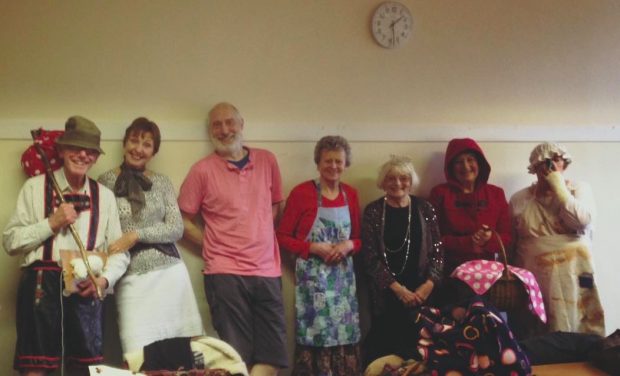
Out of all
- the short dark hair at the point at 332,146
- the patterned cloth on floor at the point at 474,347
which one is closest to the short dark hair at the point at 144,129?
the short dark hair at the point at 332,146

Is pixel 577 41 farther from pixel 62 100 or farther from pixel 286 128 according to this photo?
pixel 62 100

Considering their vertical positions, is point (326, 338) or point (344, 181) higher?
point (344, 181)

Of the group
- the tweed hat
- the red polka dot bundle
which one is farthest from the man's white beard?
the red polka dot bundle

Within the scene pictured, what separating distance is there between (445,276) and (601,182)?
54.6 inches

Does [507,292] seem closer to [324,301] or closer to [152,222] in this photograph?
[324,301]

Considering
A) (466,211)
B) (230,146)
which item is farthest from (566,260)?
(230,146)

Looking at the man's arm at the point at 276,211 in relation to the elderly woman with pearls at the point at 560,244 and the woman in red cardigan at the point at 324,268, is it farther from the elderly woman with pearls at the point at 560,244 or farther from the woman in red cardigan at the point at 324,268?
the elderly woman with pearls at the point at 560,244

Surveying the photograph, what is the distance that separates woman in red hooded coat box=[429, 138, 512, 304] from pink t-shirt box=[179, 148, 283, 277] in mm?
1041

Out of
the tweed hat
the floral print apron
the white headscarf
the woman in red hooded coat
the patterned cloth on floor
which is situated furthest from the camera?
the white headscarf

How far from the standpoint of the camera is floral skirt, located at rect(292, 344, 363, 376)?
3.20 meters

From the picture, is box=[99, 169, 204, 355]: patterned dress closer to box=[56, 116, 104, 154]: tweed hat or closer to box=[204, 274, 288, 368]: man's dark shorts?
box=[204, 274, 288, 368]: man's dark shorts

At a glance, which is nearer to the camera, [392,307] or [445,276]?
[392,307]

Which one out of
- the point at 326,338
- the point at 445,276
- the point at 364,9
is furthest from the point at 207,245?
the point at 364,9

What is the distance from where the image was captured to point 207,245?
125 inches
